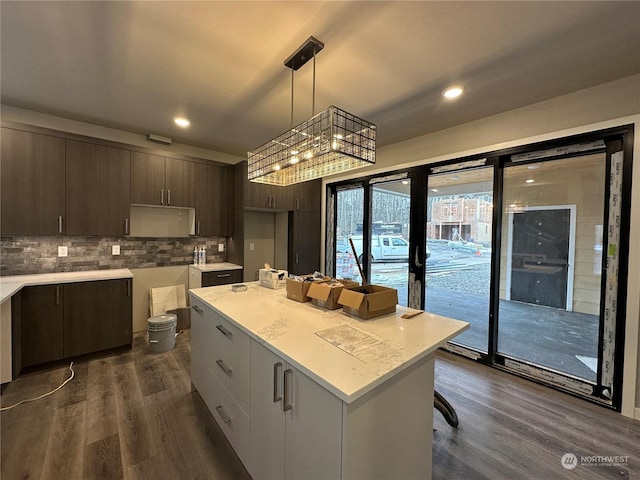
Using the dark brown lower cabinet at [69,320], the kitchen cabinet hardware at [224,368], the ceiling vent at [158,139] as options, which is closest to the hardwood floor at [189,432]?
the dark brown lower cabinet at [69,320]

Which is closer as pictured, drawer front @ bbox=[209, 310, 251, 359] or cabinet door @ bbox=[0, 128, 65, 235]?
drawer front @ bbox=[209, 310, 251, 359]

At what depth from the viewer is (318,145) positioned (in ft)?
5.40

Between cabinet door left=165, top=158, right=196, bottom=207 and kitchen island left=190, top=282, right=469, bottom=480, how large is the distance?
2436 mm

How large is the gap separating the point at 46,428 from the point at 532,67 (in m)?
4.39

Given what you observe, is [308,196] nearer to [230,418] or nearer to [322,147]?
[322,147]

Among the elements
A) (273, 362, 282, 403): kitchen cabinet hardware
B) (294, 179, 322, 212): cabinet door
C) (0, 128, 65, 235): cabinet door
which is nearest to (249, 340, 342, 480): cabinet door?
(273, 362, 282, 403): kitchen cabinet hardware

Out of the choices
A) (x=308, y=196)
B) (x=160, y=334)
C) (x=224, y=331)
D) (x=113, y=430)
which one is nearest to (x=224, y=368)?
(x=224, y=331)

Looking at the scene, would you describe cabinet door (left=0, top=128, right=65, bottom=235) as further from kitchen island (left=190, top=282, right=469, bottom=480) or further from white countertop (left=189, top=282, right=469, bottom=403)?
kitchen island (left=190, top=282, right=469, bottom=480)

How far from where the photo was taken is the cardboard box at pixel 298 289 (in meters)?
1.97

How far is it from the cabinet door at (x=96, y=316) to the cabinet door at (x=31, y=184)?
728mm

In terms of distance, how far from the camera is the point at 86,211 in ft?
10.0

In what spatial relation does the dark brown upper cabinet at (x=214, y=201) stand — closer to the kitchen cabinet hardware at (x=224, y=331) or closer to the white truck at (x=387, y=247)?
the white truck at (x=387, y=247)

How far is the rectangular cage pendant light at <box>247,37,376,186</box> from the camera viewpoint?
158 centimetres

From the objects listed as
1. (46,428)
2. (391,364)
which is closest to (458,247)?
(391,364)
